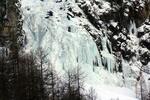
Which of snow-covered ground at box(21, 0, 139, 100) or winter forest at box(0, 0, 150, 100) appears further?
snow-covered ground at box(21, 0, 139, 100)

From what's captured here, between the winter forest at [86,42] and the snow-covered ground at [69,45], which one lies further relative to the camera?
the snow-covered ground at [69,45]

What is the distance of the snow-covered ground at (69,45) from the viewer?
72.8 meters

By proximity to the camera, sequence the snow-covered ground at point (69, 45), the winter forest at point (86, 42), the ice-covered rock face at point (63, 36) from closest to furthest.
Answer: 1. the winter forest at point (86, 42)
2. the snow-covered ground at point (69, 45)
3. the ice-covered rock face at point (63, 36)

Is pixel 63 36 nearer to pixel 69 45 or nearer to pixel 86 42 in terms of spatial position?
pixel 69 45

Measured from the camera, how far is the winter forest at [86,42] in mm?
71562

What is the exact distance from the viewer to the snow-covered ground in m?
72.8

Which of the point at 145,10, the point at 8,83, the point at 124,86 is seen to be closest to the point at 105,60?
the point at 124,86

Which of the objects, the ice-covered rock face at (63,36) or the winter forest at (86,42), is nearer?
the winter forest at (86,42)

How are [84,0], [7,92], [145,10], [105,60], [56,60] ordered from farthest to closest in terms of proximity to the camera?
1. [145,10]
2. [84,0]
3. [105,60]
4. [56,60]
5. [7,92]

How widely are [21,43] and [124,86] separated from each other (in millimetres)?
16554

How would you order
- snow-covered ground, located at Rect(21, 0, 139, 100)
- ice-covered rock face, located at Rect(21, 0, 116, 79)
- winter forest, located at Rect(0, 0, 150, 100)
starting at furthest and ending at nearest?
ice-covered rock face, located at Rect(21, 0, 116, 79) < snow-covered ground, located at Rect(21, 0, 139, 100) < winter forest, located at Rect(0, 0, 150, 100)

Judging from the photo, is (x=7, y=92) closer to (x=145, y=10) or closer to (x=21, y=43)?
(x=21, y=43)

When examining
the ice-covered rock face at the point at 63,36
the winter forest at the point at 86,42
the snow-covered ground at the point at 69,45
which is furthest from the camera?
the ice-covered rock face at the point at 63,36

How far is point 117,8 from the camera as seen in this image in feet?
288
